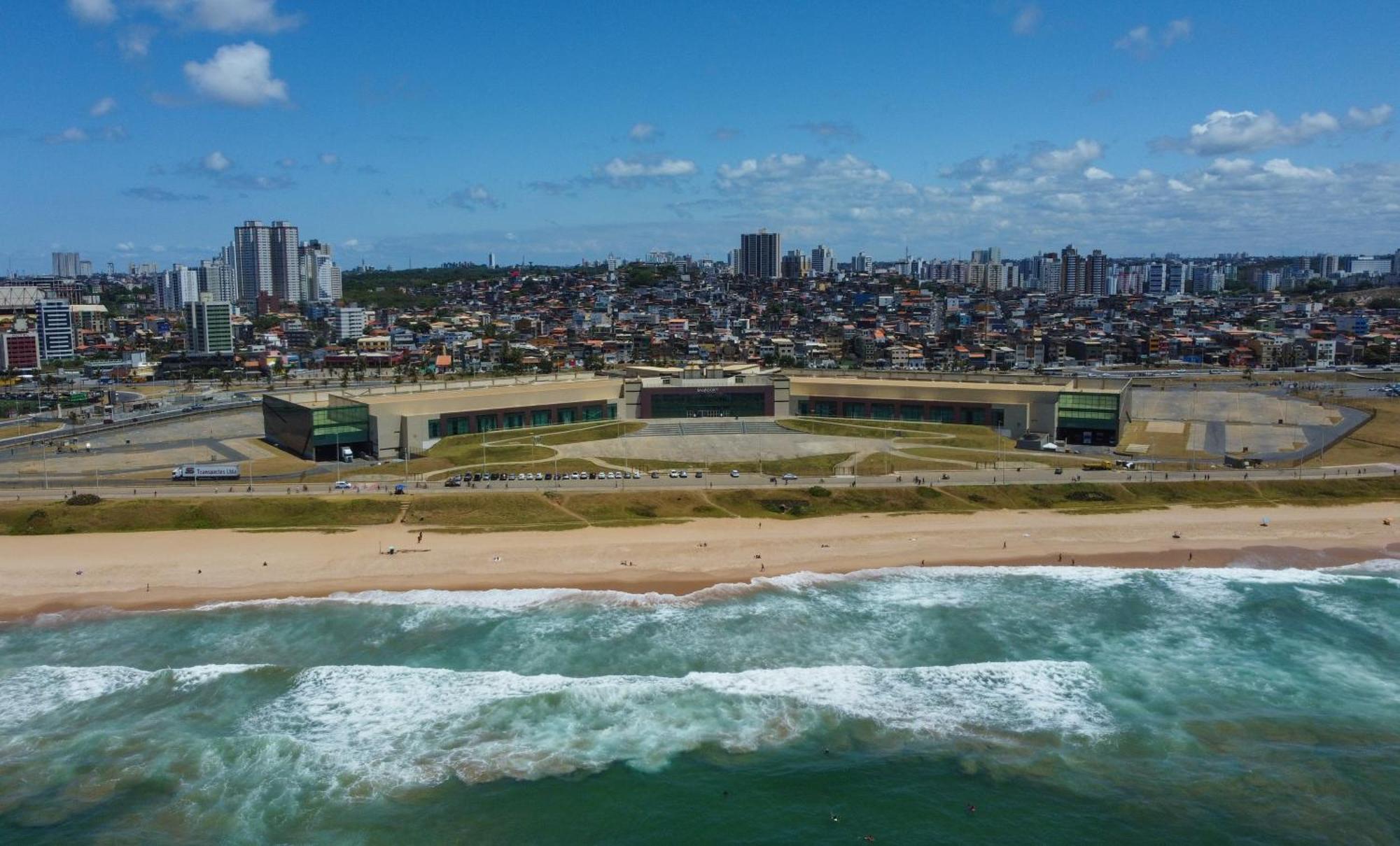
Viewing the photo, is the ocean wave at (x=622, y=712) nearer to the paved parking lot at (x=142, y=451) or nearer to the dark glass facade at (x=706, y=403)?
the paved parking lot at (x=142, y=451)

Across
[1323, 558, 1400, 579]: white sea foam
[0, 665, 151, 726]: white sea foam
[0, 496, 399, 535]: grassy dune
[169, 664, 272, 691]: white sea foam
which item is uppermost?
[0, 496, 399, 535]: grassy dune

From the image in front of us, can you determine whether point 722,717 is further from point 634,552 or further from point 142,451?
point 142,451

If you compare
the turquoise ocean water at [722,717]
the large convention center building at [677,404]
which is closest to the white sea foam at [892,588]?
the turquoise ocean water at [722,717]

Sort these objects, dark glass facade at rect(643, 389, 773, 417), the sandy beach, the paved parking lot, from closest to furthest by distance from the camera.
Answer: the sandy beach, the paved parking lot, dark glass facade at rect(643, 389, 773, 417)

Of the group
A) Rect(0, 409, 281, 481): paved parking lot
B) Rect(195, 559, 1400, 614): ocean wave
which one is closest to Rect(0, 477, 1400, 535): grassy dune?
Rect(195, 559, 1400, 614): ocean wave

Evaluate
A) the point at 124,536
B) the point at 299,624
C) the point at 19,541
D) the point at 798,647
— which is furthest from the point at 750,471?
the point at 19,541

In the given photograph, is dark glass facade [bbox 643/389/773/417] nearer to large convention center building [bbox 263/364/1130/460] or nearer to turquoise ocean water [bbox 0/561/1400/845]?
large convention center building [bbox 263/364/1130/460]
